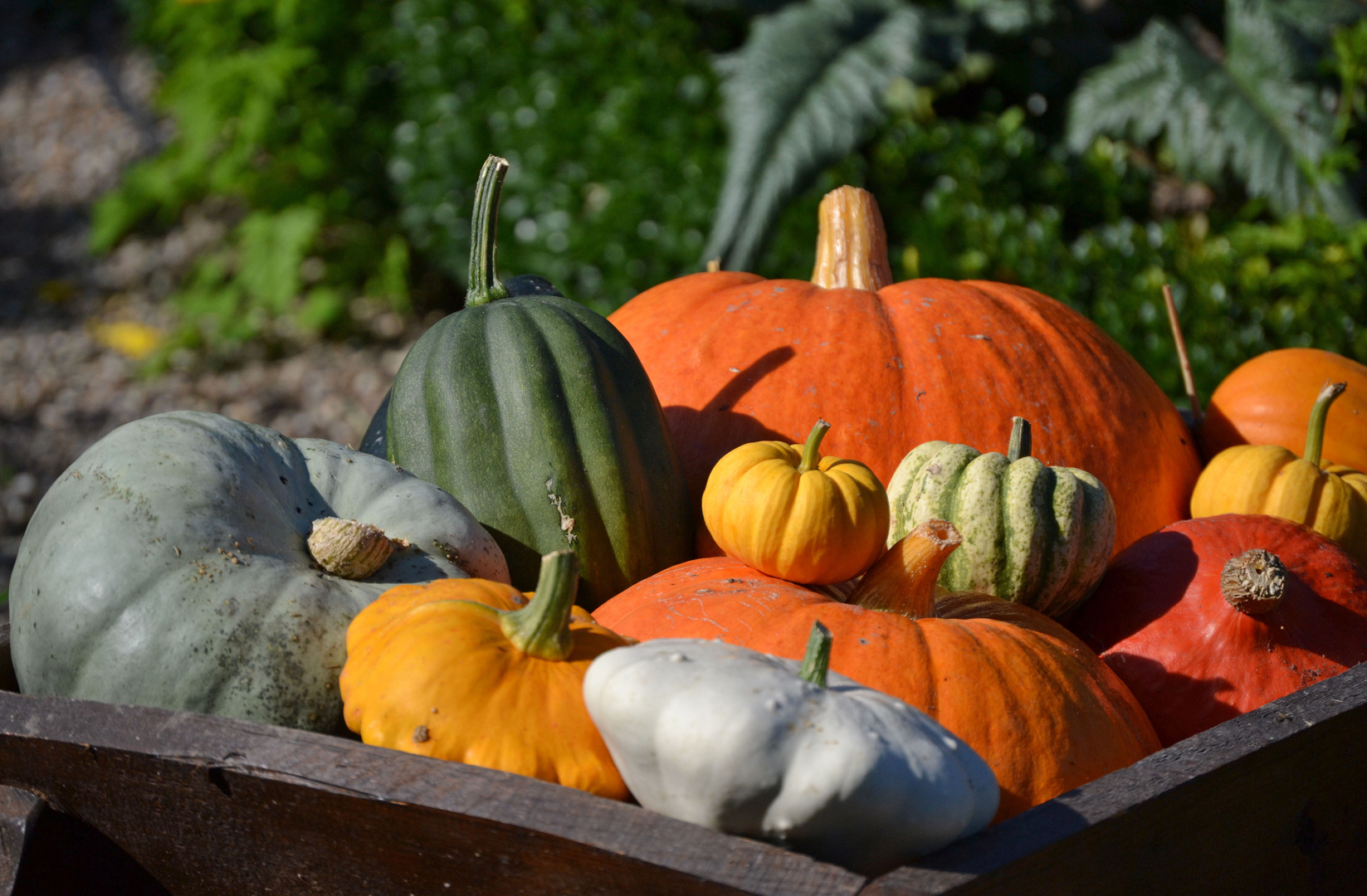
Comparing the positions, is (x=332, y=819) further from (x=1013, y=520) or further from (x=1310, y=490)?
(x=1310, y=490)

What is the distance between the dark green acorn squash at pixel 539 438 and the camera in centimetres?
178

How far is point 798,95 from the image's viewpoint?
168 inches

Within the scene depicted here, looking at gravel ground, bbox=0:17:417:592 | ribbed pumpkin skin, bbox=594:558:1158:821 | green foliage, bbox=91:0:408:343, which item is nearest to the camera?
ribbed pumpkin skin, bbox=594:558:1158:821

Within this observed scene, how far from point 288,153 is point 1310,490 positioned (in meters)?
5.01

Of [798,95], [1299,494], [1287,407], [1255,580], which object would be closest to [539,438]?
[1255,580]

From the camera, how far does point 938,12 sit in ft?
15.8

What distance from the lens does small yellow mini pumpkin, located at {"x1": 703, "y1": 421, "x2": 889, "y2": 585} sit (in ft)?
5.01

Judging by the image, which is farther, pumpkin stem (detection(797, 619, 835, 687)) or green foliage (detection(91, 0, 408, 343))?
green foliage (detection(91, 0, 408, 343))

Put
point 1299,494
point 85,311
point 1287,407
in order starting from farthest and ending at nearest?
point 85,311 → point 1287,407 → point 1299,494

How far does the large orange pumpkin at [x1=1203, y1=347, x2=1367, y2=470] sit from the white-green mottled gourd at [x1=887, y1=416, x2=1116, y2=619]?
2.40 feet

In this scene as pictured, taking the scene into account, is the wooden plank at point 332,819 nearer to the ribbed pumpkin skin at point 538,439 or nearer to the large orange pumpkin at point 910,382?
the ribbed pumpkin skin at point 538,439

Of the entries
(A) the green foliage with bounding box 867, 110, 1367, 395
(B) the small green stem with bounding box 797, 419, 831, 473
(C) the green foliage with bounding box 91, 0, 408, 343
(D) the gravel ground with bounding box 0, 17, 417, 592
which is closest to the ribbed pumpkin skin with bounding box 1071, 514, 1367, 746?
(B) the small green stem with bounding box 797, 419, 831, 473

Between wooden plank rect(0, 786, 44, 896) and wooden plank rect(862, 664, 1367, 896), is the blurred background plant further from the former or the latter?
wooden plank rect(0, 786, 44, 896)

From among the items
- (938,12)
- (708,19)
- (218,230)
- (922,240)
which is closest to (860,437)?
(922,240)
